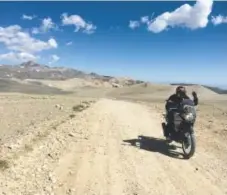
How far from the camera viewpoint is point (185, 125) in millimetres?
12148

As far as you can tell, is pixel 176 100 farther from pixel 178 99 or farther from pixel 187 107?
pixel 187 107

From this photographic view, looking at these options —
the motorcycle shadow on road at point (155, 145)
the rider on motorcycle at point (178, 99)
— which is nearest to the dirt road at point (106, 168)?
the motorcycle shadow on road at point (155, 145)

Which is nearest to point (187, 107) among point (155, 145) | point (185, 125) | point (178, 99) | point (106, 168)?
point (185, 125)

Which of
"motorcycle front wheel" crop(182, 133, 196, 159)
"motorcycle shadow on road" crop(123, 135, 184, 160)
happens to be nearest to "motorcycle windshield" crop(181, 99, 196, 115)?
"motorcycle front wheel" crop(182, 133, 196, 159)

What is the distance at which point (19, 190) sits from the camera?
8.34 metres

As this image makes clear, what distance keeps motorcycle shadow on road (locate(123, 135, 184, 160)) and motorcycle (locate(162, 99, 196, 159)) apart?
410 millimetres

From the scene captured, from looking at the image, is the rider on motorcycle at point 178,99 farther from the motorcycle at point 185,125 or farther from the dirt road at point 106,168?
the dirt road at point 106,168

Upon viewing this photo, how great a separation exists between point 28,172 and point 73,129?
21.8 feet

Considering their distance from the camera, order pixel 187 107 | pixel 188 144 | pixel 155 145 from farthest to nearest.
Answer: pixel 155 145 < pixel 187 107 < pixel 188 144

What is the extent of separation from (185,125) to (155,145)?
213cm

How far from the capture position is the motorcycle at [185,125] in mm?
11992

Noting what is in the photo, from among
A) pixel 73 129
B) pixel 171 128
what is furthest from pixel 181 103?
pixel 73 129

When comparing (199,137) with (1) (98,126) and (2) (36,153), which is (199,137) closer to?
(1) (98,126)

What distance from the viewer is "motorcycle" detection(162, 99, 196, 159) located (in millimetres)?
11992
